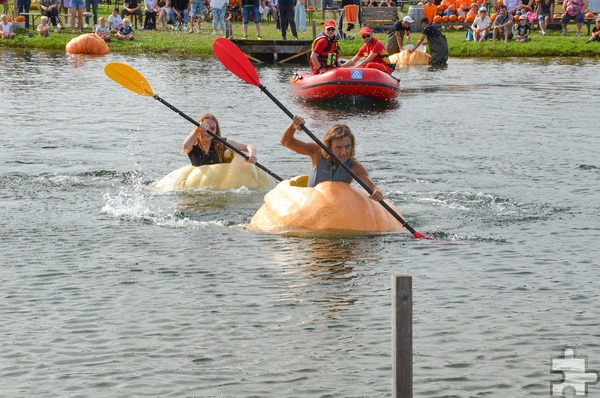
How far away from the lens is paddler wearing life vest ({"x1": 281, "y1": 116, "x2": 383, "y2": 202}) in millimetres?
11766

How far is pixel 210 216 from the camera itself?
1322 centimetres

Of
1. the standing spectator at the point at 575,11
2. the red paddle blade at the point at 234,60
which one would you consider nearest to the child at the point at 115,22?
the standing spectator at the point at 575,11

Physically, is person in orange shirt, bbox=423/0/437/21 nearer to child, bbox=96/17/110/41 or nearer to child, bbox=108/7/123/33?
child, bbox=108/7/123/33

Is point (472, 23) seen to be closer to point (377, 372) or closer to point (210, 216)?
point (210, 216)

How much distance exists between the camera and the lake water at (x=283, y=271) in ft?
27.5

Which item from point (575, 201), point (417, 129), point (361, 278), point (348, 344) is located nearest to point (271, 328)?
point (348, 344)

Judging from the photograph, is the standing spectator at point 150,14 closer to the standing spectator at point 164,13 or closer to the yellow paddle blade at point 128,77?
the standing spectator at point 164,13

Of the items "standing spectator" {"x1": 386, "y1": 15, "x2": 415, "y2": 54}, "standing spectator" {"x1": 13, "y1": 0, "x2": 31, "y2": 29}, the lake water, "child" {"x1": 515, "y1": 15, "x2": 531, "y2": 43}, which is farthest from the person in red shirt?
"standing spectator" {"x1": 13, "y1": 0, "x2": 31, "y2": 29}

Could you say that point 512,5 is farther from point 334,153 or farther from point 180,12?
point 334,153

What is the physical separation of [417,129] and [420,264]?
9.71m

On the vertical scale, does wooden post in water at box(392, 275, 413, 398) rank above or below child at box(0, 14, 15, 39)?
below

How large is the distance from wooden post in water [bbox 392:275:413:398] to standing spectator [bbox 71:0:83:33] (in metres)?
33.0

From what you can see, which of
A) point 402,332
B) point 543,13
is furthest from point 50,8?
point 402,332

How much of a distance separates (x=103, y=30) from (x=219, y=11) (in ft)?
11.8
